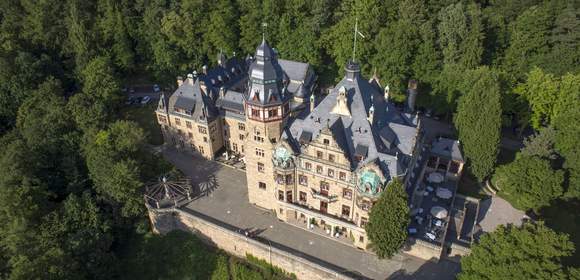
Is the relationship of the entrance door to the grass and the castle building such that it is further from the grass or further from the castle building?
the grass

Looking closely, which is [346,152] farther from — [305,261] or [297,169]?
[305,261]

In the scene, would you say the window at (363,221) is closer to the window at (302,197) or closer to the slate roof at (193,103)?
the window at (302,197)

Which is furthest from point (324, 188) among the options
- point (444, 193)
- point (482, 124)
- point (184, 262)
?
point (482, 124)

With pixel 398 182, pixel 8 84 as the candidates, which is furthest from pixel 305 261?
pixel 8 84

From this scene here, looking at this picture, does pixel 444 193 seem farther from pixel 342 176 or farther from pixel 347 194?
pixel 342 176

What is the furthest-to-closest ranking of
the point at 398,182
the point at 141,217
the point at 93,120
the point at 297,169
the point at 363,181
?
the point at 93,120 → the point at 141,217 → the point at 297,169 → the point at 363,181 → the point at 398,182

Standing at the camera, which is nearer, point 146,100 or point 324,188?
point 324,188

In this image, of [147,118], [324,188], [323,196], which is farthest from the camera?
[147,118]

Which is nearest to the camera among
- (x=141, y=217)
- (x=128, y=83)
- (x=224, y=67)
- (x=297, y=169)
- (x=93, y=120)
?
(x=297, y=169)
